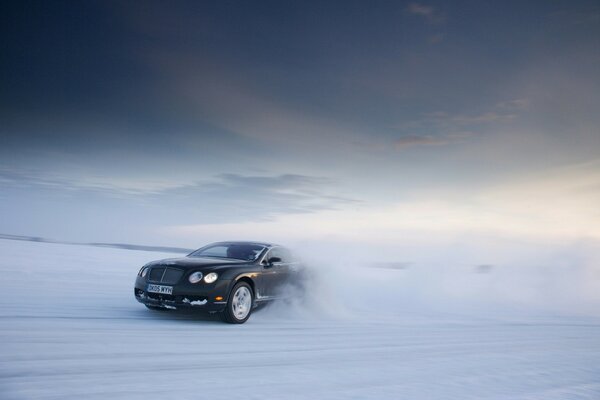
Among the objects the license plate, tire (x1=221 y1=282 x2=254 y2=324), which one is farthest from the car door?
the license plate

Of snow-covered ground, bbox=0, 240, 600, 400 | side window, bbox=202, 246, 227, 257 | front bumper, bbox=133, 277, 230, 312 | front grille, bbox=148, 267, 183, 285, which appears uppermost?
side window, bbox=202, 246, 227, 257

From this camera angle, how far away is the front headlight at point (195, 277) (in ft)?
29.8

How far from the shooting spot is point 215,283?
9.08 metres

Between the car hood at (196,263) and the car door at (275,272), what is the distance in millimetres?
556

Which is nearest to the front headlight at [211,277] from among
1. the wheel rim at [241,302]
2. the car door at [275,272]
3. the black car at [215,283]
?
the black car at [215,283]

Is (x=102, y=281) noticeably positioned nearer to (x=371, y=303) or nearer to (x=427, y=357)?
(x=371, y=303)

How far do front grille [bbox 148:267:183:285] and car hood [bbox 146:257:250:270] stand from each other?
82 millimetres

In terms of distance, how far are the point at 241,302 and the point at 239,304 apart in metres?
0.07

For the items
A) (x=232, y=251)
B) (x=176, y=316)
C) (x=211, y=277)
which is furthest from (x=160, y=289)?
(x=232, y=251)

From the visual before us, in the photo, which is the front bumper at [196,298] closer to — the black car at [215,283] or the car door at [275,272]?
the black car at [215,283]

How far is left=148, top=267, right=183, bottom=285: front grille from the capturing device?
9.19m

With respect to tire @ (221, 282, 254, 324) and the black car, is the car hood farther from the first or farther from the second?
tire @ (221, 282, 254, 324)

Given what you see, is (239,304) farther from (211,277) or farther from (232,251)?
(232,251)

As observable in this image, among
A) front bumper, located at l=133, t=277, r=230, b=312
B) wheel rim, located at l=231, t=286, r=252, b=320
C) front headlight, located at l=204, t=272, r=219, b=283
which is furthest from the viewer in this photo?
wheel rim, located at l=231, t=286, r=252, b=320
